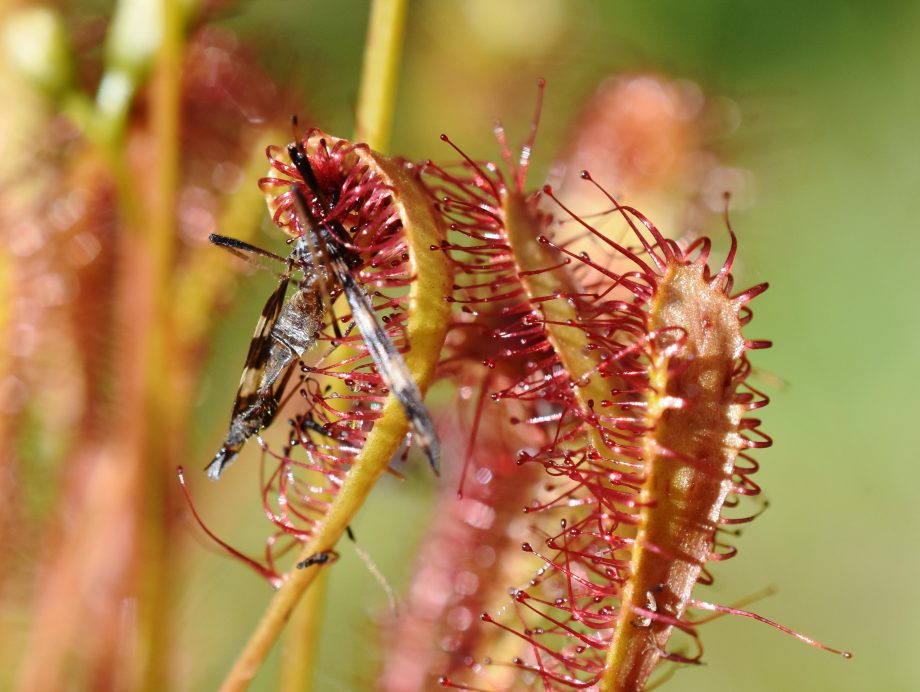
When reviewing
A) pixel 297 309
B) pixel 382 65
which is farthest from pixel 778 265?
pixel 297 309

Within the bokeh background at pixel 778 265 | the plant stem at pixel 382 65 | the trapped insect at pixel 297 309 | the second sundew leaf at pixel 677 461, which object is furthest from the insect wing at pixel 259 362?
the bokeh background at pixel 778 265

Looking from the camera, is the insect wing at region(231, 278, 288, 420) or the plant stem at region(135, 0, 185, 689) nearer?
the insect wing at region(231, 278, 288, 420)

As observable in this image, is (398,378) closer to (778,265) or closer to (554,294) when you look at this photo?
(554,294)

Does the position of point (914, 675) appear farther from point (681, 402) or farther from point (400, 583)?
point (681, 402)

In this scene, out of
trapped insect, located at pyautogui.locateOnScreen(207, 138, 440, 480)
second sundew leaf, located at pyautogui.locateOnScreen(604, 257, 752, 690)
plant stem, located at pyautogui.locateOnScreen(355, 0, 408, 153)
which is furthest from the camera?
plant stem, located at pyautogui.locateOnScreen(355, 0, 408, 153)

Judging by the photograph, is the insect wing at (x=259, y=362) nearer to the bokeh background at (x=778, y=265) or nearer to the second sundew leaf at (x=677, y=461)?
the second sundew leaf at (x=677, y=461)

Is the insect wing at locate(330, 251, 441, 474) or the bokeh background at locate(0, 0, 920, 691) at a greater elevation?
the bokeh background at locate(0, 0, 920, 691)

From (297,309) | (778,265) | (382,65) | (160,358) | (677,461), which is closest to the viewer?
(677,461)

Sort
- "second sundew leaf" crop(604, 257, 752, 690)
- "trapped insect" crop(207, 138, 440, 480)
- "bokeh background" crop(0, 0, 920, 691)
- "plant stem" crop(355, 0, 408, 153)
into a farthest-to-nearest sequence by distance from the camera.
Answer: "bokeh background" crop(0, 0, 920, 691)
"plant stem" crop(355, 0, 408, 153)
"trapped insect" crop(207, 138, 440, 480)
"second sundew leaf" crop(604, 257, 752, 690)

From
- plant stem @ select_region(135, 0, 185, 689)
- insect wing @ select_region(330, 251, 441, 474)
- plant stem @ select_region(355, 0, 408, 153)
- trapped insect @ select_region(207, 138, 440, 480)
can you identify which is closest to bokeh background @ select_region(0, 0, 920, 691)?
plant stem @ select_region(135, 0, 185, 689)

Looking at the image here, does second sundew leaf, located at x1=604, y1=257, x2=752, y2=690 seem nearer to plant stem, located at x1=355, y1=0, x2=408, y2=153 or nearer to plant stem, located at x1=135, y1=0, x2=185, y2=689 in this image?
plant stem, located at x1=355, y1=0, x2=408, y2=153
